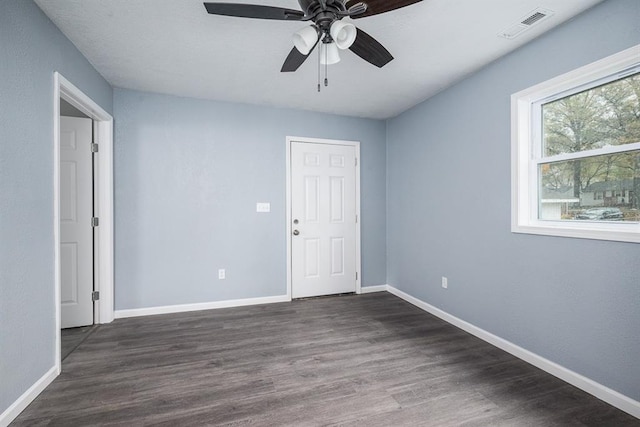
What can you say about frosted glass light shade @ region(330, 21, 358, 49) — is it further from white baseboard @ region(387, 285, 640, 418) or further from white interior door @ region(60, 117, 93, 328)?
white interior door @ region(60, 117, 93, 328)

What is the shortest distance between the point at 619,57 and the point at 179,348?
3776 mm

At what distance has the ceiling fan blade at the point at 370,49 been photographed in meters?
1.73

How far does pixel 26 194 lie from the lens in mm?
1806

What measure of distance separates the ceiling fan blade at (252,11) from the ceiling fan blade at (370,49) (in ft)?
1.30

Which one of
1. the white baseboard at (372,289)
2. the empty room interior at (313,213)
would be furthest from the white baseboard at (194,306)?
the white baseboard at (372,289)

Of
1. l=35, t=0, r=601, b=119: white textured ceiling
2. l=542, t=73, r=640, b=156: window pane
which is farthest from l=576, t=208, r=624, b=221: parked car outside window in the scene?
l=35, t=0, r=601, b=119: white textured ceiling

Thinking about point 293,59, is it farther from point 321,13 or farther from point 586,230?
point 586,230

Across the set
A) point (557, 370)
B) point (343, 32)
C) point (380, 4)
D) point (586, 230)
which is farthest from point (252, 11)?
point (557, 370)

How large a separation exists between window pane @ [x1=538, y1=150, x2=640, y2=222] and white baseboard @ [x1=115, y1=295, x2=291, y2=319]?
2.99 meters

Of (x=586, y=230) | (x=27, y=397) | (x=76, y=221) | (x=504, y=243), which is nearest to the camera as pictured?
(x=27, y=397)

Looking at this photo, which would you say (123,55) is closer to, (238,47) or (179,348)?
(238,47)

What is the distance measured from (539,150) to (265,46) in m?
2.36

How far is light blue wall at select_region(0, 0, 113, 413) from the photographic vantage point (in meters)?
1.63

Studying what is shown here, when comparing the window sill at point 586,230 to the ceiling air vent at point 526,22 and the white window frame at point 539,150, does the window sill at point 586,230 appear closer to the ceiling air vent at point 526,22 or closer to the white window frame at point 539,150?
the white window frame at point 539,150
